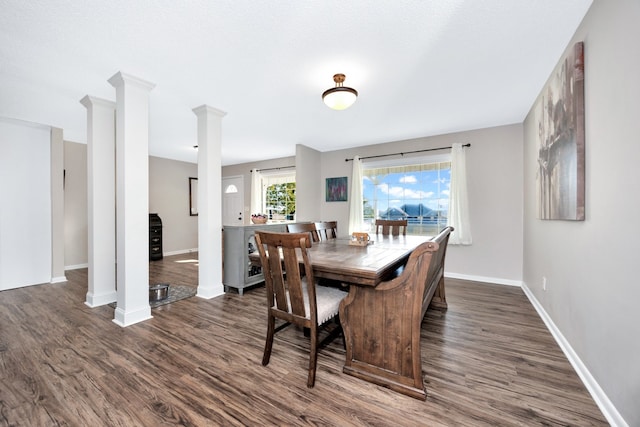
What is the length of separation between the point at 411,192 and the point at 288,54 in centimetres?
326

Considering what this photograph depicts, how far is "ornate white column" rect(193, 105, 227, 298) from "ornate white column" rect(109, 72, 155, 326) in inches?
27.7

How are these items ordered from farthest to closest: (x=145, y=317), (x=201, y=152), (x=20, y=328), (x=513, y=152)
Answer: (x=513, y=152)
(x=201, y=152)
(x=145, y=317)
(x=20, y=328)

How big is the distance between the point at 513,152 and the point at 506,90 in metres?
1.35

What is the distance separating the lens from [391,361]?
5.21 ft

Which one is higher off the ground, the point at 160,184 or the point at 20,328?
the point at 160,184

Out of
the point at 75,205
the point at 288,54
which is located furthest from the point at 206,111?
the point at 75,205

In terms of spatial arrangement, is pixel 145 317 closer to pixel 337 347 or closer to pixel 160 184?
pixel 337 347

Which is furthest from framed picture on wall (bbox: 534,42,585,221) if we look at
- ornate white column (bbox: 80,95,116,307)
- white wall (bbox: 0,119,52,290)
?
white wall (bbox: 0,119,52,290)

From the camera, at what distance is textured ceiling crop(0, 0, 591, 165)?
167 cm

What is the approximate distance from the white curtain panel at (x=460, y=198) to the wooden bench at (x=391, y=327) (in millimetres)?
2875

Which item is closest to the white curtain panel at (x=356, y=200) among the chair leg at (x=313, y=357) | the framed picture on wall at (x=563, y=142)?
the framed picture on wall at (x=563, y=142)

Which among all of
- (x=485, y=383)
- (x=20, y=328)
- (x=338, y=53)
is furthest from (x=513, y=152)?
(x=20, y=328)

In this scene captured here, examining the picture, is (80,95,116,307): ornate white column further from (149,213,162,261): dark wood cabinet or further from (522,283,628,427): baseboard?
(522,283,628,427): baseboard

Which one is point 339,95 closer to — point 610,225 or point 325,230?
point 325,230
